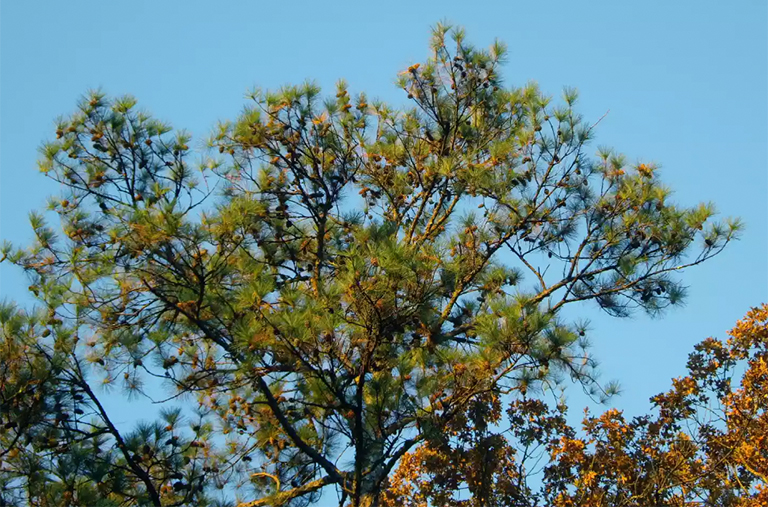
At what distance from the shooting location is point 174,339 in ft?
18.6

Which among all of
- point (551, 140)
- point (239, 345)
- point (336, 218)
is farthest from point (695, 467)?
point (239, 345)

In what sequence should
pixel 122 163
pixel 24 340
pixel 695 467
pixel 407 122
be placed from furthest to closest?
pixel 407 122 → pixel 695 467 → pixel 122 163 → pixel 24 340

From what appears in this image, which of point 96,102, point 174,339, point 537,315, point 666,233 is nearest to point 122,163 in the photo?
point 96,102

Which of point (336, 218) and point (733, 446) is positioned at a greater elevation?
point (336, 218)

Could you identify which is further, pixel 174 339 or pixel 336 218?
pixel 336 218

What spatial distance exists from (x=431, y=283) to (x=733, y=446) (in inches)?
119

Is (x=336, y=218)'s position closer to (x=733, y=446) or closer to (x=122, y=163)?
(x=122, y=163)

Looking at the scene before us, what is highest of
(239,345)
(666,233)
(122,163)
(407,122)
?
(407,122)

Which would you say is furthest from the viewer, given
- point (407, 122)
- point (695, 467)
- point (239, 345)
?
point (407, 122)

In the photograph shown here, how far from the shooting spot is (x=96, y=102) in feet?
20.6

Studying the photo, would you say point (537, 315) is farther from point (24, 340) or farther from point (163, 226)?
point (24, 340)

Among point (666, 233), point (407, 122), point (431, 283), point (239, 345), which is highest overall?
point (407, 122)

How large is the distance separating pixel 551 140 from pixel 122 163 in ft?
9.45

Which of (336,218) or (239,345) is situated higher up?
(336,218)
